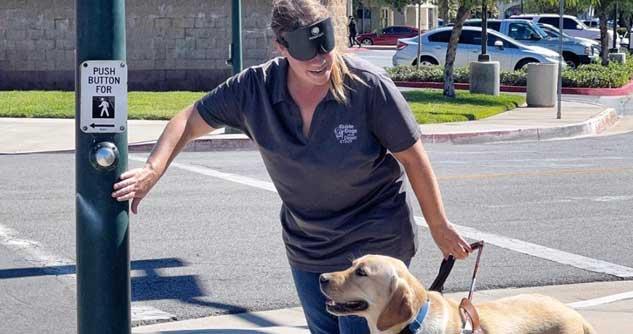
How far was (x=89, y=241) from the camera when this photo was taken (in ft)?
14.6

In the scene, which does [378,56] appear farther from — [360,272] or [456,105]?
[360,272]

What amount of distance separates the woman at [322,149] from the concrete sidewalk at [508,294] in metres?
2.70

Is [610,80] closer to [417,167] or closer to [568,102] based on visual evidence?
[568,102]

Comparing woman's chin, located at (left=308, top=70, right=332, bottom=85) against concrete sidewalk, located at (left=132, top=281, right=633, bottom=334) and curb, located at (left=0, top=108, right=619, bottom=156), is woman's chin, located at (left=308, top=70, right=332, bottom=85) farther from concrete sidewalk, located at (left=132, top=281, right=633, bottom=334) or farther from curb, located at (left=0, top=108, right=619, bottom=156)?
curb, located at (left=0, top=108, right=619, bottom=156)

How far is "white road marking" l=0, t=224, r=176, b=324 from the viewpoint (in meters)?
7.46

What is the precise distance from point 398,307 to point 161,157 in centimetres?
114

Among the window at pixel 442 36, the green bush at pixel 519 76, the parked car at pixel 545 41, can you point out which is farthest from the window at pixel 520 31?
the green bush at pixel 519 76

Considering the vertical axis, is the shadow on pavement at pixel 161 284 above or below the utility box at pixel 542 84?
below

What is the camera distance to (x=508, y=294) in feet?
26.6

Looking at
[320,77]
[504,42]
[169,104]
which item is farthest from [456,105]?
[320,77]

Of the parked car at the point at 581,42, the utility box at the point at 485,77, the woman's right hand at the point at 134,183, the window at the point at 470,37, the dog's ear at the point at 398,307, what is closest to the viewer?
the dog's ear at the point at 398,307

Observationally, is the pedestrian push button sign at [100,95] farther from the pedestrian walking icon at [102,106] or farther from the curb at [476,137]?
the curb at [476,137]

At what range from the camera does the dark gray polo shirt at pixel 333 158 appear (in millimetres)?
4207

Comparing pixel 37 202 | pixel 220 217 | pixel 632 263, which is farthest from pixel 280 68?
pixel 37 202
